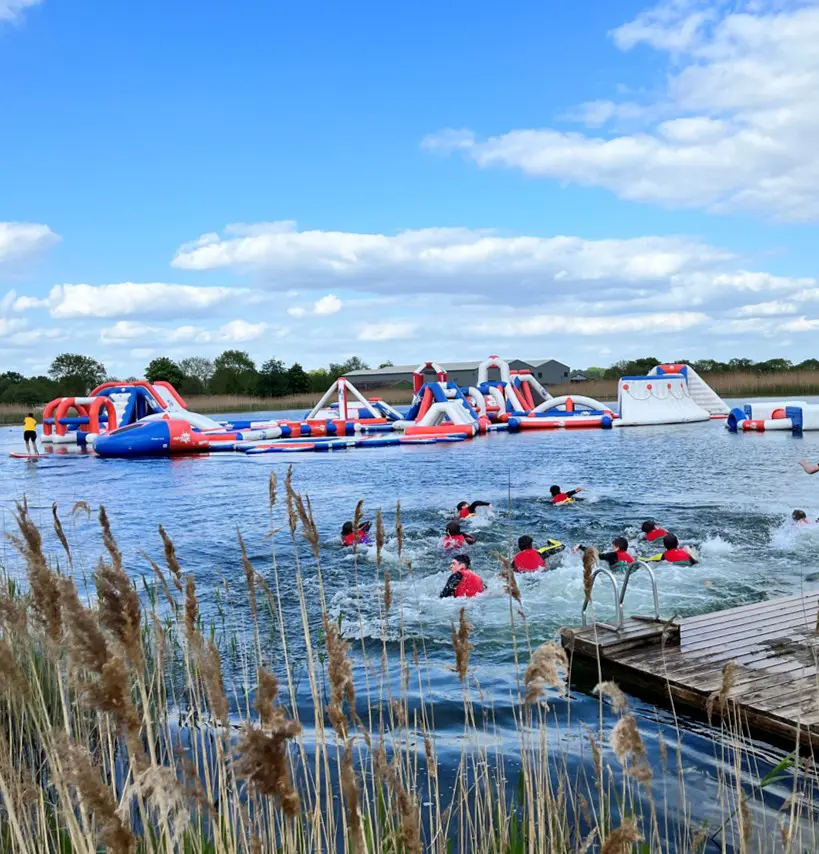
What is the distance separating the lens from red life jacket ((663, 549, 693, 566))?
32.7ft

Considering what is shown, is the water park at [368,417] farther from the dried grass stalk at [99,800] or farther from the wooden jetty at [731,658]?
the dried grass stalk at [99,800]

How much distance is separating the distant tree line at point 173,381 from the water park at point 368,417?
31.0 metres

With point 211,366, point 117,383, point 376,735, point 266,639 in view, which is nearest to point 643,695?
point 376,735

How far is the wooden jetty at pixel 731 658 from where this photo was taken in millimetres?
4695

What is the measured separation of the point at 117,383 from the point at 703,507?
85.2ft

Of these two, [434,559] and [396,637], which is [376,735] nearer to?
[396,637]

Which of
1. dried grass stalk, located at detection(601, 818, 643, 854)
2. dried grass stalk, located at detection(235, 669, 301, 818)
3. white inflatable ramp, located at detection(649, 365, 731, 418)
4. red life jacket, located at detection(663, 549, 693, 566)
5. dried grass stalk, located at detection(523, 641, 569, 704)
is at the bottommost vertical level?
red life jacket, located at detection(663, 549, 693, 566)

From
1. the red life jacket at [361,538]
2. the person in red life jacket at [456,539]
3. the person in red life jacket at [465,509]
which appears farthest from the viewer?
the person in red life jacket at [465,509]

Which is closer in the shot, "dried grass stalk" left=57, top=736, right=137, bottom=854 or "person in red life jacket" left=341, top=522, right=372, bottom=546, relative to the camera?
"dried grass stalk" left=57, top=736, right=137, bottom=854

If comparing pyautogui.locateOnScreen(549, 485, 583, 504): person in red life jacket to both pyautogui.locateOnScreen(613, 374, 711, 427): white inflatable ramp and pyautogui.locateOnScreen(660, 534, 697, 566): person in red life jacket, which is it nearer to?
pyautogui.locateOnScreen(660, 534, 697, 566): person in red life jacket

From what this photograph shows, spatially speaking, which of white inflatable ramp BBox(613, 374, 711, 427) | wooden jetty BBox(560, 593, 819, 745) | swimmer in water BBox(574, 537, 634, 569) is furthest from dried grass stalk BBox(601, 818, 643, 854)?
white inflatable ramp BBox(613, 374, 711, 427)

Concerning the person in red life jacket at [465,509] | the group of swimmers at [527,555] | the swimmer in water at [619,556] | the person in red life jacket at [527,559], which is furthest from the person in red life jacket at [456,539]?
the swimmer in water at [619,556]

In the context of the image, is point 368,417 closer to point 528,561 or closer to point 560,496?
point 560,496

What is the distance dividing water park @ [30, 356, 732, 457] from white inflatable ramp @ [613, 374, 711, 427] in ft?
0.14
